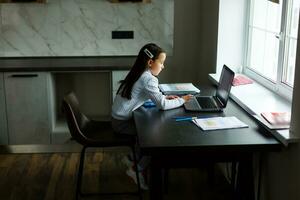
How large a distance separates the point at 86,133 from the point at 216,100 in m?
0.93

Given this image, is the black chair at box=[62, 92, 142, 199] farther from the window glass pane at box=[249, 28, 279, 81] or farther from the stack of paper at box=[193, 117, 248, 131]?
the window glass pane at box=[249, 28, 279, 81]

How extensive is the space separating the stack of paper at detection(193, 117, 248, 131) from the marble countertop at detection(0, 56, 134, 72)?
161cm

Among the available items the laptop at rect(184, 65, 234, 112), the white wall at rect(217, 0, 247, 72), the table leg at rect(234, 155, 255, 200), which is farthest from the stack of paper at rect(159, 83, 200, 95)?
the table leg at rect(234, 155, 255, 200)

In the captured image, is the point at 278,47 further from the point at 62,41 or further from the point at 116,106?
the point at 62,41

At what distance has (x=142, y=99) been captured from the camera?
3.37m

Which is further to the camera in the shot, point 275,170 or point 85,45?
point 85,45

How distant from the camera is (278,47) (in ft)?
11.4

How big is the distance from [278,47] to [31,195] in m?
2.10

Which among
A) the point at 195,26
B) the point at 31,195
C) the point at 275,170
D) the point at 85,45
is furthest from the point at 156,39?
the point at 275,170

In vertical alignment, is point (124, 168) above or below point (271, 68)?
below

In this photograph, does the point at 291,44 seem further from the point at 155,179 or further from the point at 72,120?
the point at 72,120

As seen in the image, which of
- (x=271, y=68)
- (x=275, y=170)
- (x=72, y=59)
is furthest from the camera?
(x=72, y=59)

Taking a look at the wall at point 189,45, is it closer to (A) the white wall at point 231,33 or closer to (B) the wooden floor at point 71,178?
(A) the white wall at point 231,33

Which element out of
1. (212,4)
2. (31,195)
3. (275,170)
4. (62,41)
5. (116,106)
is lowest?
(31,195)
